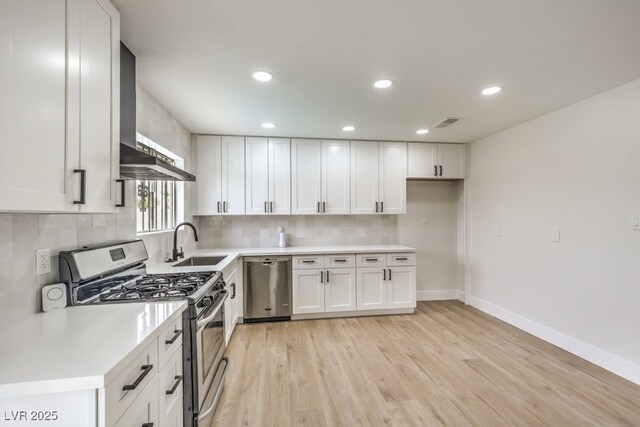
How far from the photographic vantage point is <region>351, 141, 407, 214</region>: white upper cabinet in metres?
4.14

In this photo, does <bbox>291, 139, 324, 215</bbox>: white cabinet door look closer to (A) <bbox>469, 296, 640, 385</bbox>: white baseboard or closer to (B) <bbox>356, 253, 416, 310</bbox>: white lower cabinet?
(B) <bbox>356, 253, 416, 310</bbox>: white lower cabinet

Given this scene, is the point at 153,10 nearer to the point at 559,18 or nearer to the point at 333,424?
the point at 559,18

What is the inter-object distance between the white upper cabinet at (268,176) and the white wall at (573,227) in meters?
2.78

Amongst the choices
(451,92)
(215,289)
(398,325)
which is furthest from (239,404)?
(451,92)

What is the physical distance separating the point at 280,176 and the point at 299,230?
0.86 meters

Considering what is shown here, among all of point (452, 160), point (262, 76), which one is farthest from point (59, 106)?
point (452, 160)

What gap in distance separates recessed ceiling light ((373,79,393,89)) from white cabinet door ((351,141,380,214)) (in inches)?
68.2

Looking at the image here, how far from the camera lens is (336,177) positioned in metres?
4.09

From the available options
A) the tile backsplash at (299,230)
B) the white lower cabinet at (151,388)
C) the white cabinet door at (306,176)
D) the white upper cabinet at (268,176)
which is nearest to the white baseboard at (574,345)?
the tile backsplash at (299,230)

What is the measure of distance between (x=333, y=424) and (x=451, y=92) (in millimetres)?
2730

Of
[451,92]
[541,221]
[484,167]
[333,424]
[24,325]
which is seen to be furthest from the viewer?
[484,167]

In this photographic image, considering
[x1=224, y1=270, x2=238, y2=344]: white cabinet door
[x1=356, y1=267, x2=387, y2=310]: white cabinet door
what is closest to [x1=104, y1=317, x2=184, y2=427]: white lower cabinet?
[x1=224, y1=270, x2=238, y2=344]: white cabinet door

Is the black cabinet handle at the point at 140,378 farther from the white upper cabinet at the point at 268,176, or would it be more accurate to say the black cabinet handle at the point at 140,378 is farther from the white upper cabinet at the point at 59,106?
the white upper cabinet at the point at 268,176

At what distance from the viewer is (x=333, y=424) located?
73.3 inches
